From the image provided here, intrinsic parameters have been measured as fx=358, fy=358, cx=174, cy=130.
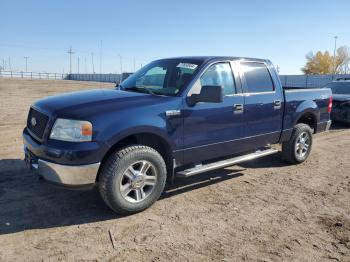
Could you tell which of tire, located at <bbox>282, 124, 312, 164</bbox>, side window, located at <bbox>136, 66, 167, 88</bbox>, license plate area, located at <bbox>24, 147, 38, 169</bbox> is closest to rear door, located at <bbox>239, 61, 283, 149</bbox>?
tire, located at <bbox>282, 124, 312, 164</bbox>

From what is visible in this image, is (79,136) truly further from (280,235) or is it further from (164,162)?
(280,235)

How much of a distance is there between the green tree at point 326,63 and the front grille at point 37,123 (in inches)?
3580

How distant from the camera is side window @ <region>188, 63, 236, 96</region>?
500cm

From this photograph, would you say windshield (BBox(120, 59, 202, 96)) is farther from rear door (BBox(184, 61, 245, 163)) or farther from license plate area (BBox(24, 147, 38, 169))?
license plate area (BBox(24, 147, 38, 169))

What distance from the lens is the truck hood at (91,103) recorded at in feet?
13.4

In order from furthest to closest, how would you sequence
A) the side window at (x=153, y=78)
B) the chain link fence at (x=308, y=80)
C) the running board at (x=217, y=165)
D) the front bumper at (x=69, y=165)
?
the chain link fence at (x=308, y=80)
the side window at (x=153, y=78)
the running board at (x=217, y=165)
the front bumper at (x=69, y=165)

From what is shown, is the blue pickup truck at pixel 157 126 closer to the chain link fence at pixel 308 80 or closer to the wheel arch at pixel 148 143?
the wheel arch at pixel 148 143

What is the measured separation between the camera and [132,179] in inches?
170

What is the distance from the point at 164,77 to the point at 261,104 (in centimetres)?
165

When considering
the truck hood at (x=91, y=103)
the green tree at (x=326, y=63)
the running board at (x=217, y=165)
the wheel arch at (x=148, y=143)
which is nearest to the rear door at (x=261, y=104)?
the running board at (x=217, y=165)

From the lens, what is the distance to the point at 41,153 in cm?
409

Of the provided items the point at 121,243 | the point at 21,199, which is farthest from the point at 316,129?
the point at 21,199

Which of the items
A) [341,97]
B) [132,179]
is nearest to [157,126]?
[132,179]

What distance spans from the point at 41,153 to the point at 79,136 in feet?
1.79
